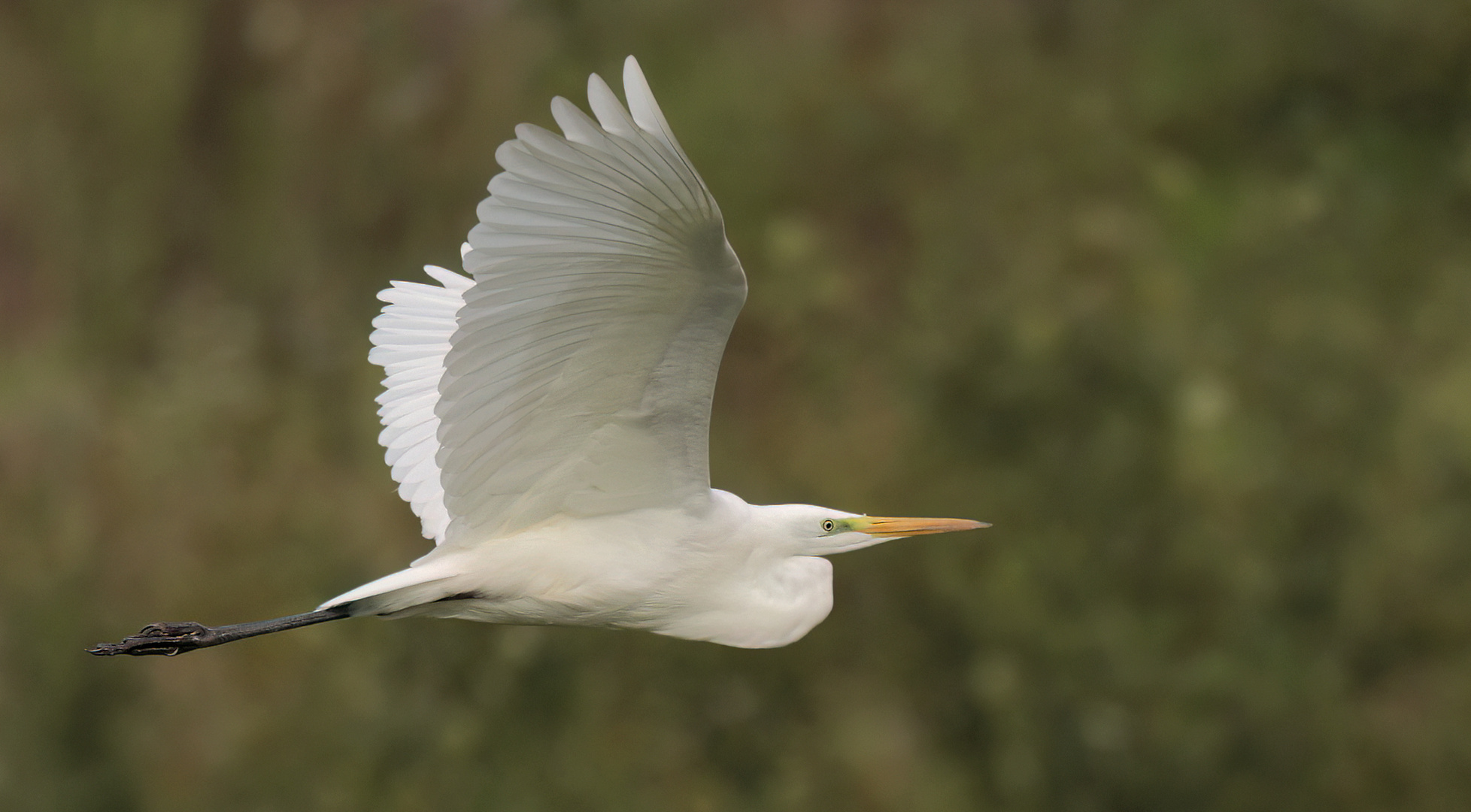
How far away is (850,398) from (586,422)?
595 centimetres

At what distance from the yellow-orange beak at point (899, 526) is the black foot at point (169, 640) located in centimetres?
141

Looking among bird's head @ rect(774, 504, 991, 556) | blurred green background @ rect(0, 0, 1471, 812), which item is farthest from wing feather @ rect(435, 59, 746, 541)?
blurred green background @ rect(0, 0, 1471, 812)

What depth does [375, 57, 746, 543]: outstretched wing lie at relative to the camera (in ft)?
8.82

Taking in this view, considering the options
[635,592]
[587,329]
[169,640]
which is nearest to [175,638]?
[169,640]

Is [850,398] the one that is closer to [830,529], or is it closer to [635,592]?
[830,529]

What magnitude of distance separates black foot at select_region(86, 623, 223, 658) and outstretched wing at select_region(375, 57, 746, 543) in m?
0.57

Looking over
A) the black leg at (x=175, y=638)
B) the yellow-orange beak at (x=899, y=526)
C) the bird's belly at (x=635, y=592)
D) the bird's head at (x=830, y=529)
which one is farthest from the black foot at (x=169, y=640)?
the yellow-orange beak at (x=899, y=526)

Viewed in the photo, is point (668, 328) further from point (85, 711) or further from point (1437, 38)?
point (1437, 38)

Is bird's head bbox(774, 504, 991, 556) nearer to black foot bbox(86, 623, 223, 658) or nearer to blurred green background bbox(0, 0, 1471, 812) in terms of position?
black foot bbox(86, 623, 223, 658)

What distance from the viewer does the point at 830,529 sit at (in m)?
3.62

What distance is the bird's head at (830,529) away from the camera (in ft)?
11.8

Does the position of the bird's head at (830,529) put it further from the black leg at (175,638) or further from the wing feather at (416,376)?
the black leg at (175,638)

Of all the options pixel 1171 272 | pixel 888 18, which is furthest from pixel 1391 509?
pixel 888 18

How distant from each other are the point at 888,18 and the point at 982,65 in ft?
2.17
